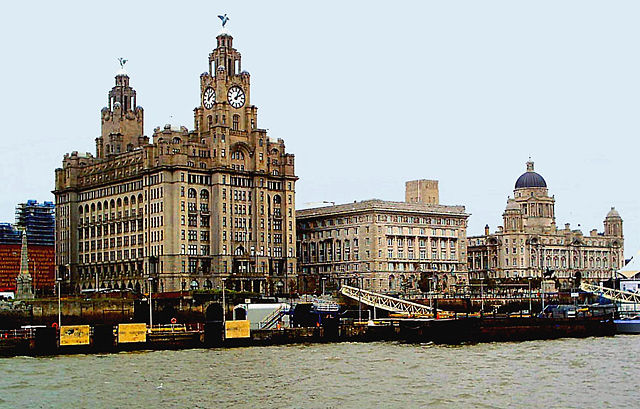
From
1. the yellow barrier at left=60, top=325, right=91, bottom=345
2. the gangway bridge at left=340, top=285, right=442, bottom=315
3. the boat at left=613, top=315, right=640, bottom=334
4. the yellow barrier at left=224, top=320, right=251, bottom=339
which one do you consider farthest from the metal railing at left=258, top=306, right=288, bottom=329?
the boat at left=613, top=315, right=640, bottom=334

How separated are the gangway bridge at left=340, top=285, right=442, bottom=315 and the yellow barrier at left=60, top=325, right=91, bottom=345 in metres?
59.2

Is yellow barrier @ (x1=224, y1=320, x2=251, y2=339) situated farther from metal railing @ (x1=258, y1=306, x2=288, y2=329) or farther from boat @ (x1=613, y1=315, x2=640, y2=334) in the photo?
boat @ (x1=613, y1=315, x2=640, y2=334)

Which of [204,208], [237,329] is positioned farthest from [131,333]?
[204,208]

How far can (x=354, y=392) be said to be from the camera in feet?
239

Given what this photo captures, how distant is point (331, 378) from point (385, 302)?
80726 mm

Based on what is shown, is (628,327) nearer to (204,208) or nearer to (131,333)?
(131,333)

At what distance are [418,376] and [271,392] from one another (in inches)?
561

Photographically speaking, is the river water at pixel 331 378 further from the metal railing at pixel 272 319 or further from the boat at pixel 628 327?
the boat at pixel 628 327

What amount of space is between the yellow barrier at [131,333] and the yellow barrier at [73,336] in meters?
3.89

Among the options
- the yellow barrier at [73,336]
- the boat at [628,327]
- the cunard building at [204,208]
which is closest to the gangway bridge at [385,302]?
the boat at [628,327]

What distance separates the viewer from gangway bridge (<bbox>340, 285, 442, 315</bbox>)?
15550 cm

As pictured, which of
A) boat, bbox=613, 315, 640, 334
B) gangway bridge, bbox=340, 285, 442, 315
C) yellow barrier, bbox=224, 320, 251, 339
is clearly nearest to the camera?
yellow barrier, bbox=224, 320, 251, 339

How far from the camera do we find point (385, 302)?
161 m

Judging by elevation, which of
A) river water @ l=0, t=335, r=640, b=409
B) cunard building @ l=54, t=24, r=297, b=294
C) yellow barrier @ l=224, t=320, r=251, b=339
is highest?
cunard building @ l=54, t=24, r=297, b=294
